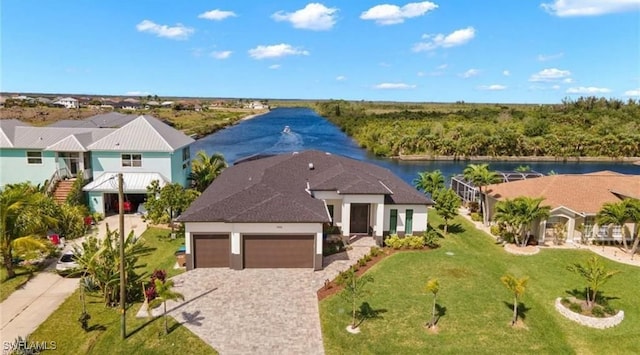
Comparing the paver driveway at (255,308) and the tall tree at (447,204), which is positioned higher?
the tall tree at (447,204)

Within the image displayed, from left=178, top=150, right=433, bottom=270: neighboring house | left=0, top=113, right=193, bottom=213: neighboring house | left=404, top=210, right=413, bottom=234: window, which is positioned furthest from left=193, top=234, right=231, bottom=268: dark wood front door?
left=0, top=113, right=193, bottom=213: neighboring house

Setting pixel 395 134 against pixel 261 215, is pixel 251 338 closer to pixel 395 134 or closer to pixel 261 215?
pixel 261 215

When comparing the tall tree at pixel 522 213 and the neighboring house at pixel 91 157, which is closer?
the tall tree at pixel 522 213

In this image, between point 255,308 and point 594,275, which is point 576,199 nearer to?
point 594,275

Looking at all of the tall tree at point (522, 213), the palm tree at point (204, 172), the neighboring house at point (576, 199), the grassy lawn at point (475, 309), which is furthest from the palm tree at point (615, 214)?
the palm tree at point (204, 172)

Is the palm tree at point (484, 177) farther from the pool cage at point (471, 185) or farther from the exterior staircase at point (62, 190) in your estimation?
the exterior staircase at point (62, 190)

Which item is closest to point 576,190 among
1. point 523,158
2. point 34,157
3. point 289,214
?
point 289,214
